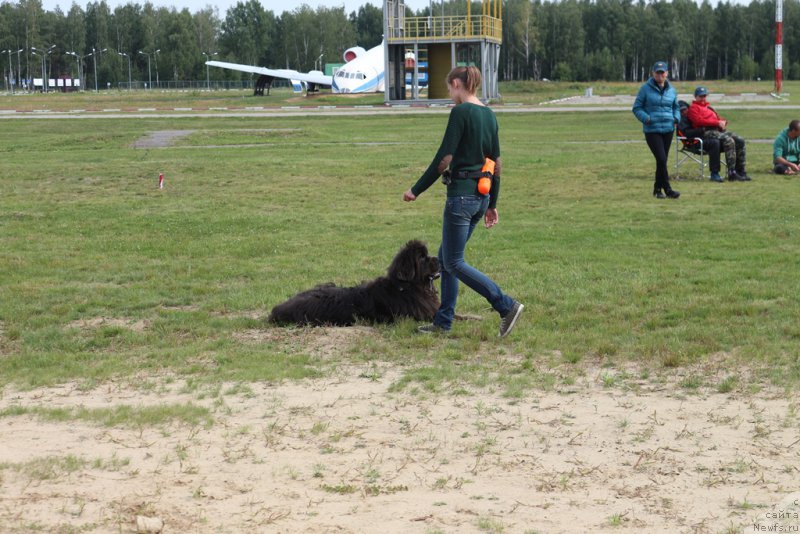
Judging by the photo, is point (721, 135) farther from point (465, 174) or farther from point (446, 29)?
point (446, 29)

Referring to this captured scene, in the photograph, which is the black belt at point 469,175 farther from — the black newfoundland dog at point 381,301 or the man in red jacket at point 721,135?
the man in red jacket at point 721,135

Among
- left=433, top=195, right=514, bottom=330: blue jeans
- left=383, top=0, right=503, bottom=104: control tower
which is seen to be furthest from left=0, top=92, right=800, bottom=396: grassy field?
left=383, top=0, right=503, bottom=104: control tower

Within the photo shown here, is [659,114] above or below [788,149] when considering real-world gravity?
above

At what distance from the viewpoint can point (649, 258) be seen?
33.7 ft

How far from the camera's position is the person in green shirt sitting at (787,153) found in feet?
56.4

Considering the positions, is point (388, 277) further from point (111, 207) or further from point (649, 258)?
point (111, 207)

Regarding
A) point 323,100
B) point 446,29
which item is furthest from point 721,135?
point 323,100

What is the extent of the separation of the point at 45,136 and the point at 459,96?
28.6m

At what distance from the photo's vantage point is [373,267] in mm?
10109

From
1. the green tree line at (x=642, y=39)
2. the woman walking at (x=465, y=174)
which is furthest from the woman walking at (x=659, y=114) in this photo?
the green tree line at (x=642, y=39)

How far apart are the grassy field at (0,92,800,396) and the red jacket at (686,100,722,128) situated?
1.23 m

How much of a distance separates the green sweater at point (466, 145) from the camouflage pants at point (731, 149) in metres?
10.6

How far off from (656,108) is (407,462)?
10859 millimetres

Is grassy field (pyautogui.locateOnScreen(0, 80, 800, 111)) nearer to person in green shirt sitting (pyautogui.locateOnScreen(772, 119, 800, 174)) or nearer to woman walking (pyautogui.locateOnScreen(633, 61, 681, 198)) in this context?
person in green shirt sitting (pyautogui.locateOnScreen(772, 119, 800, 174))
